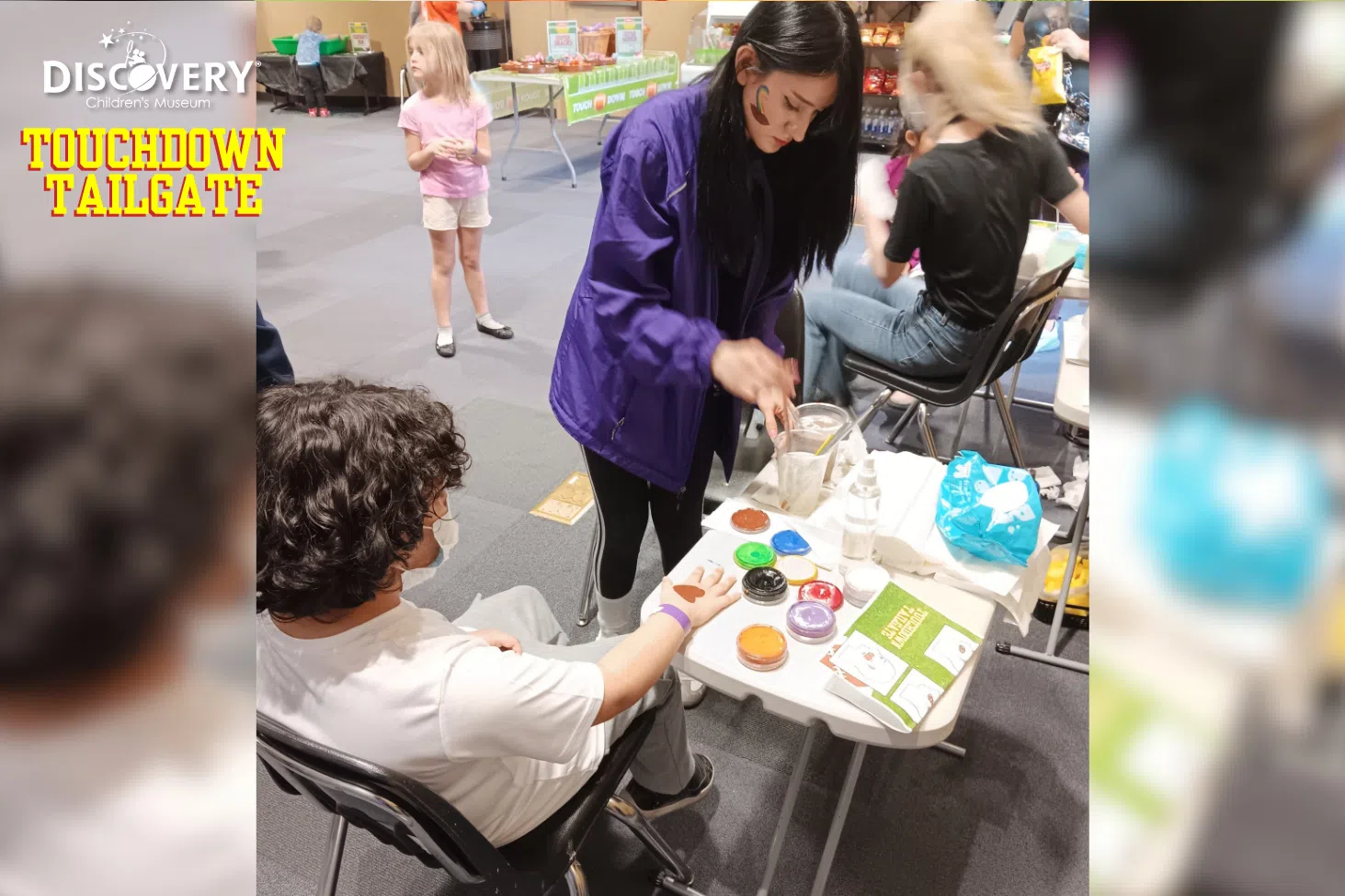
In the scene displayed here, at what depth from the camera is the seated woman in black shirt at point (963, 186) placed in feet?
6.52

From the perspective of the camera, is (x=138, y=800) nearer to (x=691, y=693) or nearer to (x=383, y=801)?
(x=383, y=801)

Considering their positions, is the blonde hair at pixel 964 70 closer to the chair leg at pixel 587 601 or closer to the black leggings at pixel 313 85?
the chair leg at pixel 587 601

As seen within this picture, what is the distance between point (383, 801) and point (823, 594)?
2.03 ft

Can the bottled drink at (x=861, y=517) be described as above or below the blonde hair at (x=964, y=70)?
below

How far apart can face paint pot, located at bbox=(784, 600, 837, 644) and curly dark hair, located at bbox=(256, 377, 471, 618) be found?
0.50 meters

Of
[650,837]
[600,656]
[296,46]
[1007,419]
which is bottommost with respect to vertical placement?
[650,837]

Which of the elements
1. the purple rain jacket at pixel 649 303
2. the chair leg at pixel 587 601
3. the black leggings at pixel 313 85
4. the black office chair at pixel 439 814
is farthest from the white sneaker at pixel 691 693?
the black leggings at pixel 313 85

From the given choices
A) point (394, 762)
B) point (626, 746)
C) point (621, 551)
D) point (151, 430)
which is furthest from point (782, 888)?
point (151, 430)

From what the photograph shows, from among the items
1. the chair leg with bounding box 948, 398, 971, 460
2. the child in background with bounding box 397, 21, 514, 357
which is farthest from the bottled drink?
the child in background with bounding box 397, 21, 514, 357

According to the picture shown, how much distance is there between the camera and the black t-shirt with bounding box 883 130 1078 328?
6.53ft

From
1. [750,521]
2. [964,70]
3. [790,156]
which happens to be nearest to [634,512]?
[750,521]

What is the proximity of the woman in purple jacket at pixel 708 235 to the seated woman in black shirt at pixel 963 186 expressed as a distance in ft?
2.33

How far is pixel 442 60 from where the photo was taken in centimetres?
304

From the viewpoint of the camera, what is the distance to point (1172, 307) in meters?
0.15
